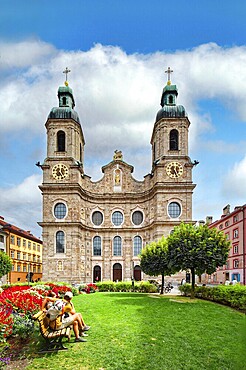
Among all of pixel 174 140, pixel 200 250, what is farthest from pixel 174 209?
pixel 200 250

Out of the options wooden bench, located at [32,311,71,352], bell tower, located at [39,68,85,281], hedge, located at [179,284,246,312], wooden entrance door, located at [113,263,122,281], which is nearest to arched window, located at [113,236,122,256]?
wooden entrance door, located at [113,263,122,281]

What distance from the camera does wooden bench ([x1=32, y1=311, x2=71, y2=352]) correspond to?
351 inches

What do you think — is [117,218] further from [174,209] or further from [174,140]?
[174,140]

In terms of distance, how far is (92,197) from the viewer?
168 feet

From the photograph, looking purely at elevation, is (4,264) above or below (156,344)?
below

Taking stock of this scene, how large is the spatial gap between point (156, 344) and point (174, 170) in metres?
38.3

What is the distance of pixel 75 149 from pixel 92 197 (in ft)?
25.6

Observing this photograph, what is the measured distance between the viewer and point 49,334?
29.3ft

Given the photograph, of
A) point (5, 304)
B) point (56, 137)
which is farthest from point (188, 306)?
point (56, 137)

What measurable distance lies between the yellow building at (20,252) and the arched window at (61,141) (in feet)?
47.6

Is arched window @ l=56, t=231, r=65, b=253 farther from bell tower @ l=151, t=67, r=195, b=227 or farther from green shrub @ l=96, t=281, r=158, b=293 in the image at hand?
bell tower @ l=151, t=67, r=195, b=227

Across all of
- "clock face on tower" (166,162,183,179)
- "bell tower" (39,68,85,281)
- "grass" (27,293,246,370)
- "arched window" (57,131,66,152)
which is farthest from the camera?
"arched window" (57,131,66,152)

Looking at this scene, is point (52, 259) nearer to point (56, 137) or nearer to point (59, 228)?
point (59, 228)

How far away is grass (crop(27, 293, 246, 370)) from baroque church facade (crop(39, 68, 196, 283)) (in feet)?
102
